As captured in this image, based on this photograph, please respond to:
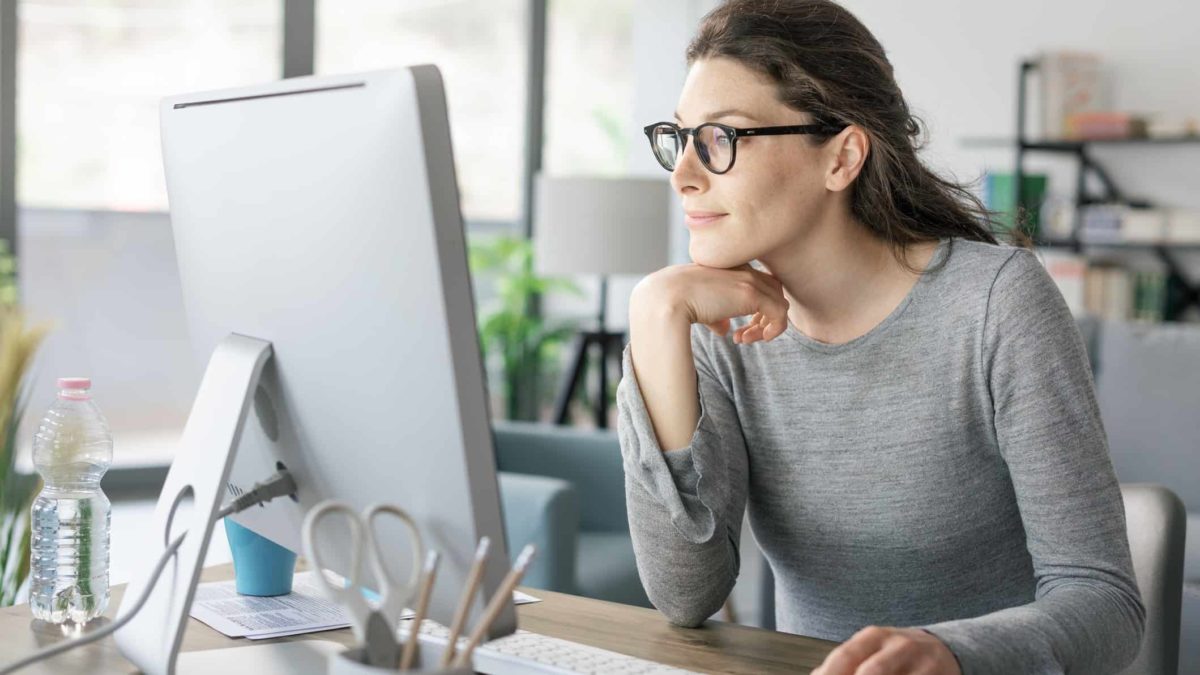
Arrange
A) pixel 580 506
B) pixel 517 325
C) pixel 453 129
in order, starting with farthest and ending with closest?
pixel 517 325 < pixel 453 129 < pixel 580 506

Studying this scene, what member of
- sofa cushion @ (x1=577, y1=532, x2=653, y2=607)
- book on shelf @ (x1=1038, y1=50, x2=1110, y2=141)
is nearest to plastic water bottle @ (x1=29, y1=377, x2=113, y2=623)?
sofa cushion @ (x1=577, y1=532, x2=653, y2=607)

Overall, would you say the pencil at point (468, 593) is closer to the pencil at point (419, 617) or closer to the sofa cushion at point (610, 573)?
the pencil at point (419, 617)

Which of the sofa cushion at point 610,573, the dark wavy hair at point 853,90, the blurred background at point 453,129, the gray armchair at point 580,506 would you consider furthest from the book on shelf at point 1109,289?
the dark wavy hair at point 853,90

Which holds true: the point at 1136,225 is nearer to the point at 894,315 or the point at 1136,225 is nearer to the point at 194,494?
the point at 894,315

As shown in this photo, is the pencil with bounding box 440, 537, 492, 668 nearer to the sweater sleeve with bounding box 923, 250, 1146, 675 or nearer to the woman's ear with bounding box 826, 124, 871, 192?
the sweater sleeve with bounding box 923, 250, 1146, 675

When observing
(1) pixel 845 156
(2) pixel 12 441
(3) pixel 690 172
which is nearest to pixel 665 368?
(3) pixel 690 172

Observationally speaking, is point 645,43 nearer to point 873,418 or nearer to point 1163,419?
point 1163,419

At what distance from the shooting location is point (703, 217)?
1409 millimetres

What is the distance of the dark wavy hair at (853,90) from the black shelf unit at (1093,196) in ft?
12.3

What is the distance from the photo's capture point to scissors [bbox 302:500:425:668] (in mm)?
781

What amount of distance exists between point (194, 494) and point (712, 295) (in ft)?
1.91

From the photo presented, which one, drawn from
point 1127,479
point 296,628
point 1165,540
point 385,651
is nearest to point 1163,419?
point 1127,479

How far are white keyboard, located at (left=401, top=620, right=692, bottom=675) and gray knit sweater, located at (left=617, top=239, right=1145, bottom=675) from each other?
6.8 inches

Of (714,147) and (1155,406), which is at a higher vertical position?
(714,147)
